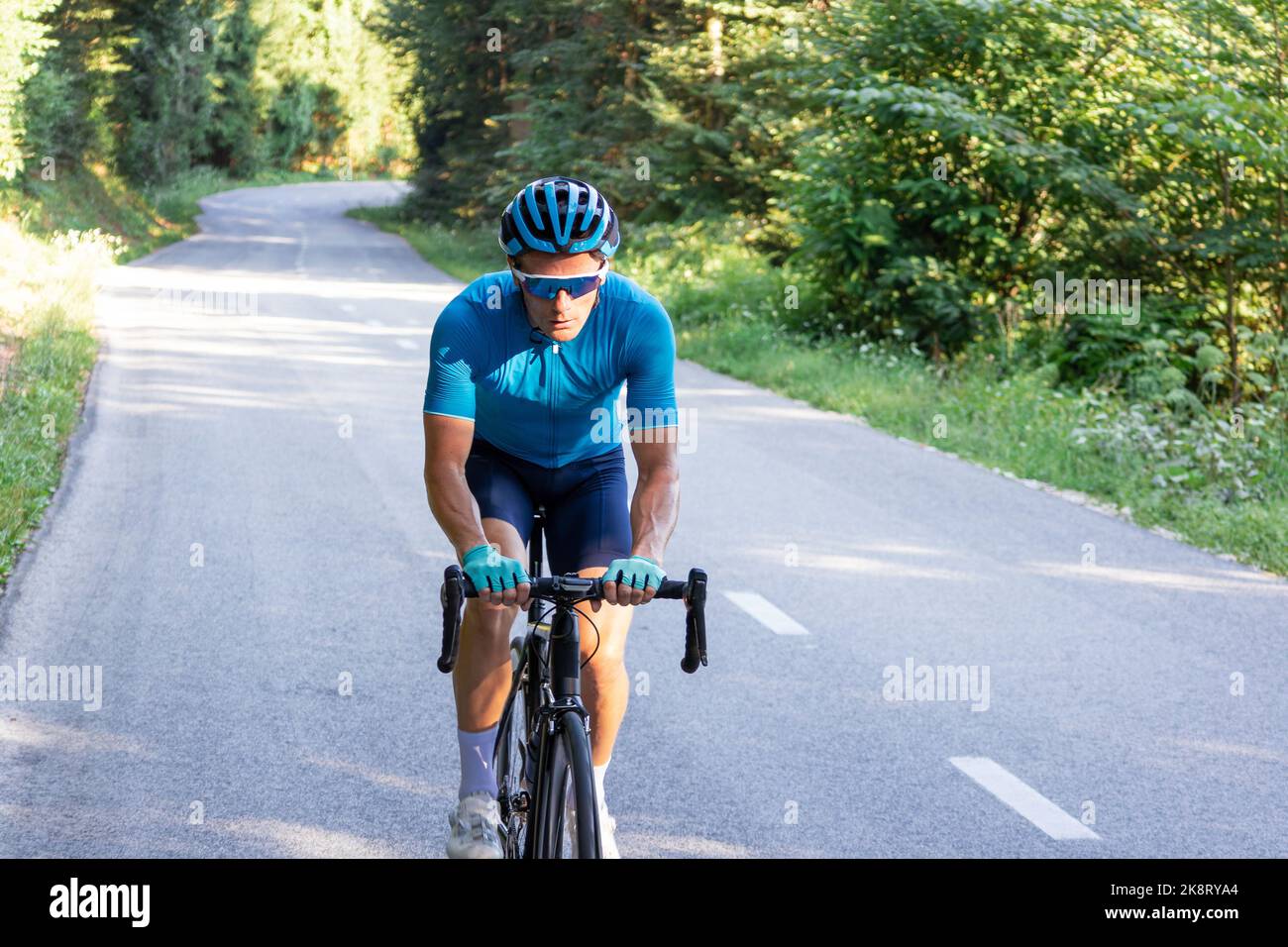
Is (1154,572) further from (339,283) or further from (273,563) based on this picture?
(339,283)

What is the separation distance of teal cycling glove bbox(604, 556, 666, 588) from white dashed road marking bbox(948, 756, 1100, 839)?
2126 millimetres

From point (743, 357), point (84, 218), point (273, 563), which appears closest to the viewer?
point (273, 563)

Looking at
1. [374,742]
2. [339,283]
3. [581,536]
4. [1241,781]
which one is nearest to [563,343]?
[581,536]

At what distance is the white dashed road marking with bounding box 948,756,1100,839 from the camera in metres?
4.98

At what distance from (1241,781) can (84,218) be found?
125ft

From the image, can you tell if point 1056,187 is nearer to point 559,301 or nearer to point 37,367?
point 37,367

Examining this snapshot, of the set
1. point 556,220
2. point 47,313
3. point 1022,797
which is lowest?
point 1022,797

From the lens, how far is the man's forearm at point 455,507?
150 inches

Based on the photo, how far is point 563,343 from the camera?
13.4 ft

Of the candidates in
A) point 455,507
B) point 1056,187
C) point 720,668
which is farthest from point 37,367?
point 455,507

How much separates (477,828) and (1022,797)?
6.92ft

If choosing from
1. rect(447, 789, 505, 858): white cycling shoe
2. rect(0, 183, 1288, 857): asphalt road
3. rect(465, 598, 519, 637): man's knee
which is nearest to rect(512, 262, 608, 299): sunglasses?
rect(465, 598, 519, 637): man's knee

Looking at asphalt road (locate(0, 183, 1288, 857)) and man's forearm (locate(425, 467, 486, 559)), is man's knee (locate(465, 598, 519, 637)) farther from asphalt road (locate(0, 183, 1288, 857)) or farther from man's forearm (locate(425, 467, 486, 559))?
asphalt road (locate(0, 183, 1288, 857))

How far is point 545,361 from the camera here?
411 cm
